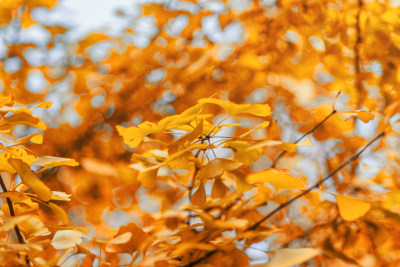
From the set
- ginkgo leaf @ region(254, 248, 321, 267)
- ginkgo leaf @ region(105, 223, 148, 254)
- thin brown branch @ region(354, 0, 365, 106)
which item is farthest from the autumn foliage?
ginkgo leaf @ region(254, 248, 321, 267)

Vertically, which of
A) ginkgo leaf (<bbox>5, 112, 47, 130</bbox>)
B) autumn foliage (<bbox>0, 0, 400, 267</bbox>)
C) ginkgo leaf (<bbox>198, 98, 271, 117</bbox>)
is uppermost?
ginkgo leaf (<bbox>5, 112, 47, 130</bbox>)

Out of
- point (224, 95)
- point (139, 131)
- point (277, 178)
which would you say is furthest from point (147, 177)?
point (224, 95)

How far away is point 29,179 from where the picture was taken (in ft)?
1.38

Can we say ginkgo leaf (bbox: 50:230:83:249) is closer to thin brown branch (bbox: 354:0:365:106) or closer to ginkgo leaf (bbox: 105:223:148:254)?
ginkgo leaf (bbox: 105:223:148:254)

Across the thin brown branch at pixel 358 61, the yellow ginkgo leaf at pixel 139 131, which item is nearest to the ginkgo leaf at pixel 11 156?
the yellow ginkgo leaf at pixel 139 131

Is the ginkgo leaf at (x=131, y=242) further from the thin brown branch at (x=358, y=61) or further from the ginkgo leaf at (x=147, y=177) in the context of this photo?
the thin brown branch at (x=358, y=61)

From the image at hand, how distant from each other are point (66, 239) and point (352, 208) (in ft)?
1.18

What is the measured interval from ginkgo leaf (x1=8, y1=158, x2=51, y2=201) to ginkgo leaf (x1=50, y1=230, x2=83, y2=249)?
62mm

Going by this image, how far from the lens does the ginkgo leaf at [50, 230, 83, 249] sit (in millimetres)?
437

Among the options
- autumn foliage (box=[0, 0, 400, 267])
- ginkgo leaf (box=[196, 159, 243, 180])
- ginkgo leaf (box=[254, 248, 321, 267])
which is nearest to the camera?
ginkgo leaf (box=[254, 248, 321, 267])

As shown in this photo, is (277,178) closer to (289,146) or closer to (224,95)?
(289,146)

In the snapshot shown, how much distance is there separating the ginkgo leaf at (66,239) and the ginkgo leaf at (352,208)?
0.33 m

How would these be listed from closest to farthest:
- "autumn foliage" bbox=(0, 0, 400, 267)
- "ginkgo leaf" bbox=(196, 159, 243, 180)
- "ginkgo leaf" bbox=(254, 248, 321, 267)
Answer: "ginkgo leaf" bbox=(254, 248, 321, 267), "ginkgo leaf" bbox=(196, 159, 243, 180), "autumn foliage" bbox=(0, 0, 400, 267)

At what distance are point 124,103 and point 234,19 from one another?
44 centimetres
